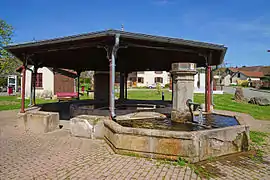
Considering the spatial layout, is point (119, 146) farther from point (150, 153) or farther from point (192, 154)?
point (192, 154)

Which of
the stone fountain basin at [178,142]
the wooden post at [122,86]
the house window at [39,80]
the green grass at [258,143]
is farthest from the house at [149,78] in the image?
the stone fountain basin at [178,142]

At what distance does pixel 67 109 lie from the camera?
11.9 metres

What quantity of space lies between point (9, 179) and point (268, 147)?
631 cm

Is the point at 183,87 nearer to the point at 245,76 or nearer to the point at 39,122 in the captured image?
the point at 39,122

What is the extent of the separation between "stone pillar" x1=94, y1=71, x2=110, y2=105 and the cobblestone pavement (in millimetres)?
7575

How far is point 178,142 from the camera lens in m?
4.35

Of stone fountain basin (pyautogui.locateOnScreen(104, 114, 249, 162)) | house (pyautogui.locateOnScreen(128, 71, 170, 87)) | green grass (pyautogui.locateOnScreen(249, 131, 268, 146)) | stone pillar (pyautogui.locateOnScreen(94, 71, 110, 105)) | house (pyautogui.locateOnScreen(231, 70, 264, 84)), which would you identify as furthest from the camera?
house (pyautogui.locateOnScreen(231, 70, 264, 84))

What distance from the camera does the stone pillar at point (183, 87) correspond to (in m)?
6.08

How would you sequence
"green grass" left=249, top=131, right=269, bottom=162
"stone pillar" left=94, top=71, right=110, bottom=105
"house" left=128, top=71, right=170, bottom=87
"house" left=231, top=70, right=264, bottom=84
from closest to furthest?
"green grass" left=249, top=131, right=269, bottom=162, "stone pillar" left=94, top=71, right=110, bottom=105, "house" left=128, top=71, right=170, bottom=87, "house" left=231, top=70, right=264, bottom=84

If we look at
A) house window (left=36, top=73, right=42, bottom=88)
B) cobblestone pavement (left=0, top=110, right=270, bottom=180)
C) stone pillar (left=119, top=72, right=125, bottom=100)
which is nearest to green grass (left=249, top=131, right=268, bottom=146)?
cobblestone pavement (left=0, top=110, right=270, bottom=180)

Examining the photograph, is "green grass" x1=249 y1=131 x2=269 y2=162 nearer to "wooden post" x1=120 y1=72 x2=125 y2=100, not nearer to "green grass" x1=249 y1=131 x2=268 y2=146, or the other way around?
"green grass" x1=249 y1=131 x2=268 y2=146

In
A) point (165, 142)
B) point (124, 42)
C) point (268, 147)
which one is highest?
point (124, 42)

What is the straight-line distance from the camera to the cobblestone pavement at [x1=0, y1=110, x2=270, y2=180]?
3.70 metres

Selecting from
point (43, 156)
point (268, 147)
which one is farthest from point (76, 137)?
point (268, 147)
